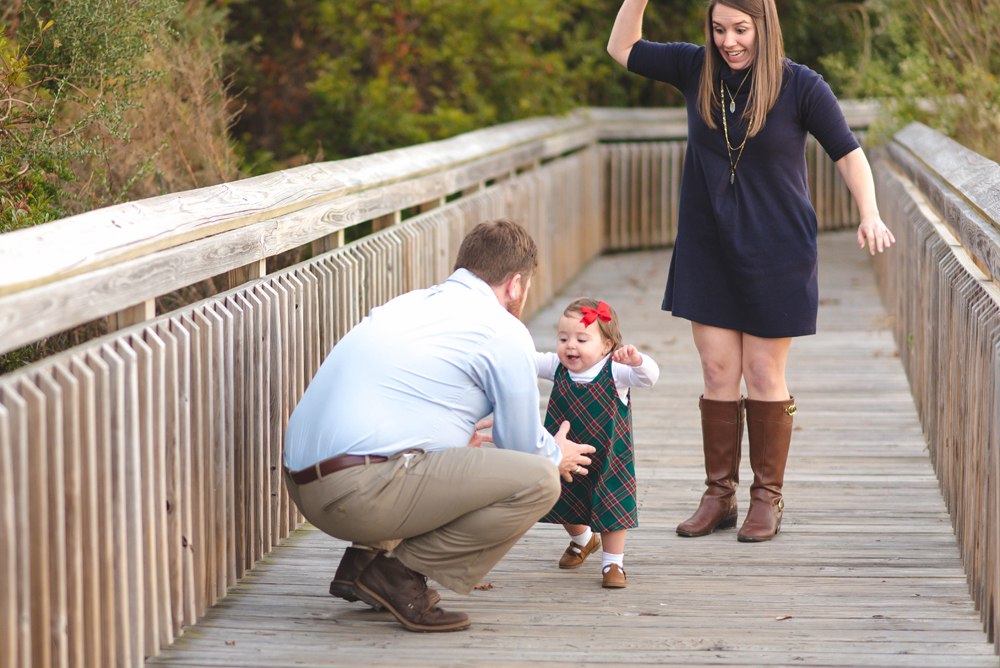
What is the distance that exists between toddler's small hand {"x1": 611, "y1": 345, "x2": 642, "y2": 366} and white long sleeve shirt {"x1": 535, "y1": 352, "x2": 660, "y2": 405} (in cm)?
2

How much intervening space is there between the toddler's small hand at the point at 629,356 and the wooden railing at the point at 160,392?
1.11 metres

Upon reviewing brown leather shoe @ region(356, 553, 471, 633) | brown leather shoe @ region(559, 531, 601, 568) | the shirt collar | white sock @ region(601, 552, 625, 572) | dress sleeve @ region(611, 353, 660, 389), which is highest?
the shirt collar

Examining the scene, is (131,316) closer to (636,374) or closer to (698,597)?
(636,374)

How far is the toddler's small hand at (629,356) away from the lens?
353 cm

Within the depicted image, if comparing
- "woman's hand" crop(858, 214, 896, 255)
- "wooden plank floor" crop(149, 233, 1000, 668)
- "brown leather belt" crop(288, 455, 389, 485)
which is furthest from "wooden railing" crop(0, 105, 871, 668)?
"woman's hand" crop(858, 214, 896, 255)

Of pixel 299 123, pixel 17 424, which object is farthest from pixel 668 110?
pixel 17 424

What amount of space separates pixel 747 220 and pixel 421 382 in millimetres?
1434

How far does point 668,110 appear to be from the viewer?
13070 millimetres

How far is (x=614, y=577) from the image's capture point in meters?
3.55

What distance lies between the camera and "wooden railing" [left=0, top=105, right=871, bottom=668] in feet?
7.66

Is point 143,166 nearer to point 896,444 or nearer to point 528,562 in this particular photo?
point 528,562

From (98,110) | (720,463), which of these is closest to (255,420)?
(720,463)

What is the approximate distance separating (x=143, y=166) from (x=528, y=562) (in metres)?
2.88

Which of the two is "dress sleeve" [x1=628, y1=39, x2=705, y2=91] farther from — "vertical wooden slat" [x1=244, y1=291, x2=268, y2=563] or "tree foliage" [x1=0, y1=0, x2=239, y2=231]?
"tree foliage" [x1=0, y1=0, x2=239, y2=231]
